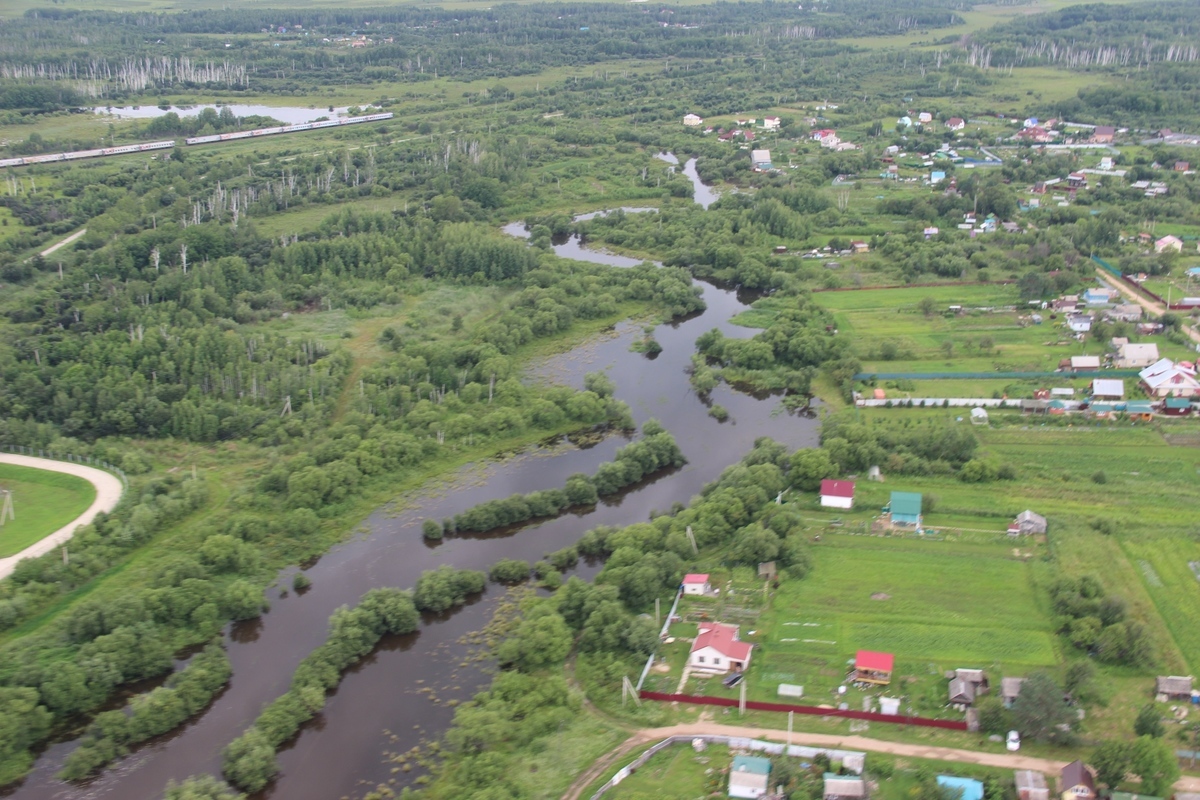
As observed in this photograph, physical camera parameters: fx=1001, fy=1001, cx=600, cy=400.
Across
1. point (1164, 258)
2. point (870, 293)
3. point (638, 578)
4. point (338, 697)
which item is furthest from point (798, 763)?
point (1164, 258)

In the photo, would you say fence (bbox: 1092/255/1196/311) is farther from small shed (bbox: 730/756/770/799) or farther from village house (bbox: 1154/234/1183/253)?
small shed (bbox: 730/756/770/799)

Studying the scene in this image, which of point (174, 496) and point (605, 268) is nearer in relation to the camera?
point (174, 496)

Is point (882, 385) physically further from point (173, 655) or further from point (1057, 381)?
point (173, 655)

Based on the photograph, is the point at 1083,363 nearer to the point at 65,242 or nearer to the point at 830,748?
the point at 830,748

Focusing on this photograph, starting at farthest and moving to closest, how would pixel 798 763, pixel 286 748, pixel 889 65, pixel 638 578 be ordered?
pixel 889 65, pixel 638 578, pixel 286 748, pixel 798 763

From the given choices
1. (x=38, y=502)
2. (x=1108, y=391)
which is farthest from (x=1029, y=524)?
(x=38, y=502)

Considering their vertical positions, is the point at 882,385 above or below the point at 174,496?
above
